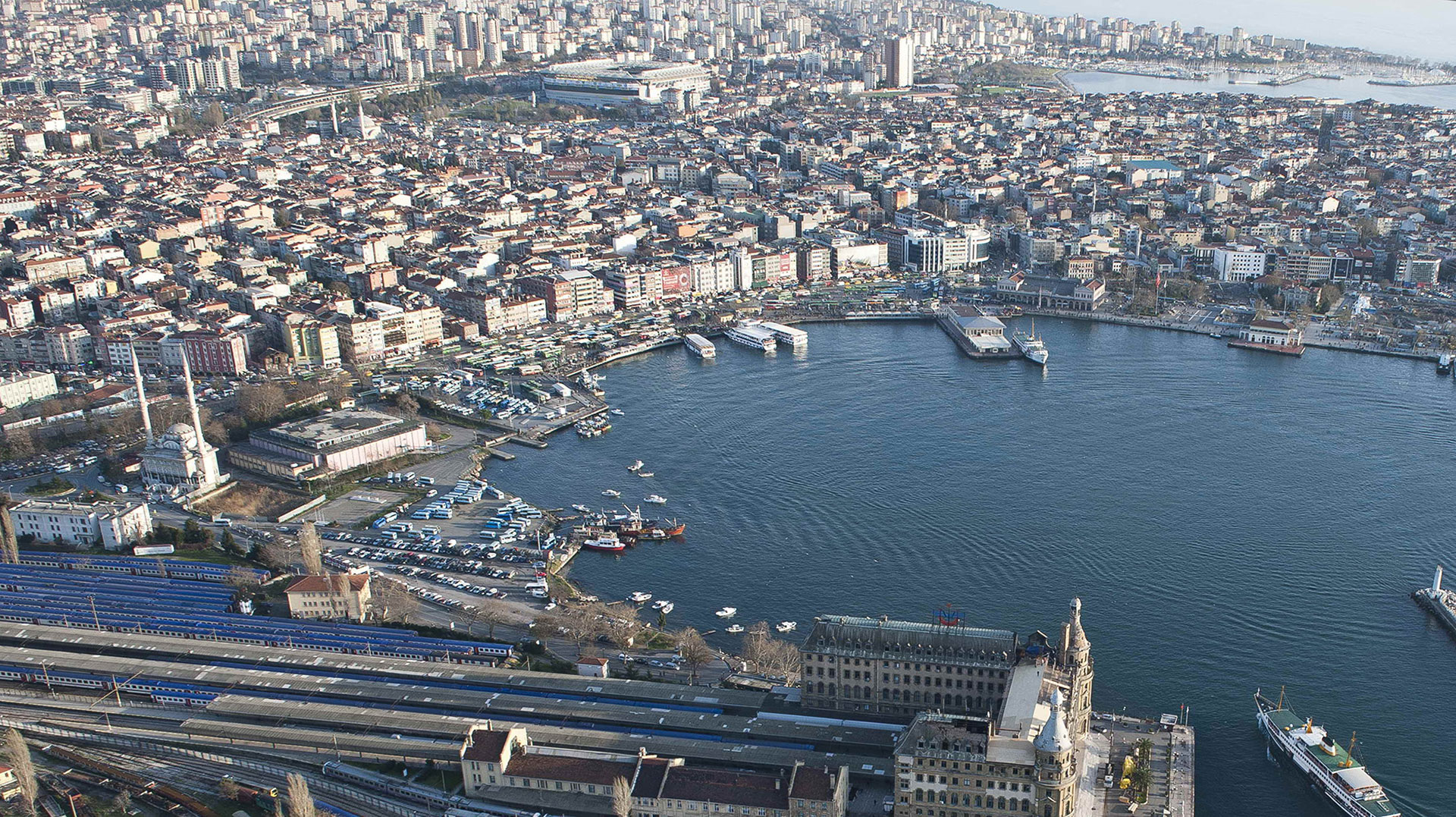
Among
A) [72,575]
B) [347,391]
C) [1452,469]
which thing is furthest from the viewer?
[347,391]

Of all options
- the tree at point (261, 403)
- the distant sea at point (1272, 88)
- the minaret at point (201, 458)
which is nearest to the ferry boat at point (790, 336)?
the tree at point (261, 403)

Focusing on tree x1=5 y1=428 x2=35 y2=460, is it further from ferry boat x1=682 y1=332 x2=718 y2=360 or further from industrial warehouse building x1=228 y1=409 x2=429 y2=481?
ferry boat x1=682 y1=332 x2=718 y2=360

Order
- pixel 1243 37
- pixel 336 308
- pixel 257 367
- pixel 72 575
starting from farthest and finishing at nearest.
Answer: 1. pixel 1243 37
2. pixel 336 308
3. pixel 257 367
4. pixel 72 575

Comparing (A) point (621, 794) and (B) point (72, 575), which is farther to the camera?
(B) point (72, 575)

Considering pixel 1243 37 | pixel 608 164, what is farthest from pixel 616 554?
pixel 1243 37

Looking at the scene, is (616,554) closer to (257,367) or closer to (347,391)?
(347,391)

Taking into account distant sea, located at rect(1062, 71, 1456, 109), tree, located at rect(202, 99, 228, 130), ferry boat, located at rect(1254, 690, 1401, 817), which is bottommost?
ferry boat, located at rect(1254, 690, 1401, 817)

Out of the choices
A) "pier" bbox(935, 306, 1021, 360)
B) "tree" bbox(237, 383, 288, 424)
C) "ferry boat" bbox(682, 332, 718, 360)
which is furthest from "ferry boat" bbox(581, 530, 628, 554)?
"pier" bbox(935, 306, 1021, 360)
